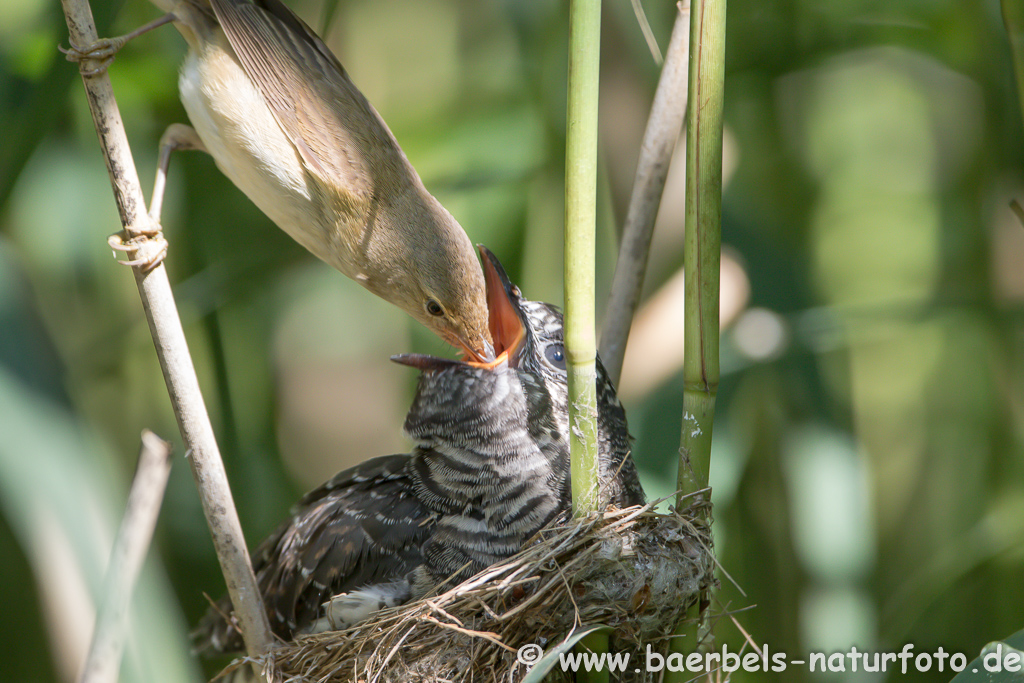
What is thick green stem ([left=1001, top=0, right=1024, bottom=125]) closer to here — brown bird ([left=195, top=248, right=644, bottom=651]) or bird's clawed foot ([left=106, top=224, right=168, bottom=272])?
brown bird ([left=195, top=248, right=644, bottom=651])

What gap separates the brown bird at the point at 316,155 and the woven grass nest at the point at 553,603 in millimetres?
542

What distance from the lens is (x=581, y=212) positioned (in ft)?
2.95

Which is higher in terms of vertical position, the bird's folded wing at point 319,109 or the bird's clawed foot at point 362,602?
the bird's folded wing at point 319,109

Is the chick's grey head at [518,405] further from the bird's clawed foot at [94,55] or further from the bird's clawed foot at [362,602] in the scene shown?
the bird's clawed foot at [94,55]

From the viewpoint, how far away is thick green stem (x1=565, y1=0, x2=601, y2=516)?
2.84 feet

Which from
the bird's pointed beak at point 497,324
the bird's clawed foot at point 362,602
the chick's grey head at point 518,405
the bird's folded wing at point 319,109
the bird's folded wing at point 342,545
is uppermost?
the bird's folded wing at point 319,109

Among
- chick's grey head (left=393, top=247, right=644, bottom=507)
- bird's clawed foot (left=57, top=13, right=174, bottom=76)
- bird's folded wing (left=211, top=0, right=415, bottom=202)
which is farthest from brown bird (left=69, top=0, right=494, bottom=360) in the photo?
bird's clawed foot (left=57, top=13, right=174, bottom=76)

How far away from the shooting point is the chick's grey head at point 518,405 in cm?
146

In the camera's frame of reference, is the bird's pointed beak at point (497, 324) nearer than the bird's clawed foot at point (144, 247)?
No

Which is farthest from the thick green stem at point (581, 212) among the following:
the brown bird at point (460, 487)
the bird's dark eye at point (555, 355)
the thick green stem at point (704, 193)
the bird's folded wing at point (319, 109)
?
the bird's folded wing at point (319, 109)

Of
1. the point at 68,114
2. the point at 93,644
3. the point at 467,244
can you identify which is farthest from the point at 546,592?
the point at 68,114

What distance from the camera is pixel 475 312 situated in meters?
1.62

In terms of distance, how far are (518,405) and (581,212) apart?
64cm

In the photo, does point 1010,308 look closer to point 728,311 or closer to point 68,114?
point 728,311
